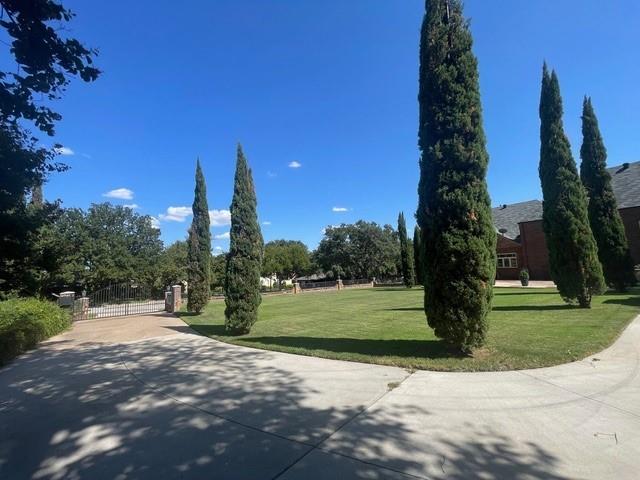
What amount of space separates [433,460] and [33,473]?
3.49 meters

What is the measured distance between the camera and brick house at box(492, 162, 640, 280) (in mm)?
26719

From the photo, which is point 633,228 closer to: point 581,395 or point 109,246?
point 581,395

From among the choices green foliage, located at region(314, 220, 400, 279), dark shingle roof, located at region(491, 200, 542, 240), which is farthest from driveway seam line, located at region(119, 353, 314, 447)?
green foliage, located at region(314, 220, 400, 279)

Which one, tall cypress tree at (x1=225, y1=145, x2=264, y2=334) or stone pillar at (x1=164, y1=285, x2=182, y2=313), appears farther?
stone pillar at (x1=164, y1=285, x2=182, y2=313)

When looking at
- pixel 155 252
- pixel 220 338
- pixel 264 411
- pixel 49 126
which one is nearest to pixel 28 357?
pixel 220 338

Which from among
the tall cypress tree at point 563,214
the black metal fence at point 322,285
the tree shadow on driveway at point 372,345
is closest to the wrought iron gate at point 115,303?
the tree shadow on driveway at point 372,345

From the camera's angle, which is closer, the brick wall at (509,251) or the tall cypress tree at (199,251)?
the tall cypress tree at (199,251)

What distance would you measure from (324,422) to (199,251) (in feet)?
48.5

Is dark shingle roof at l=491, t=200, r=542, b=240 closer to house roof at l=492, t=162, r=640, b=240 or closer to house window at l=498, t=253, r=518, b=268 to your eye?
house roof at l=492, t=162, r=640, b=240

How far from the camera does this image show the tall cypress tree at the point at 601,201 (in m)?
17.0

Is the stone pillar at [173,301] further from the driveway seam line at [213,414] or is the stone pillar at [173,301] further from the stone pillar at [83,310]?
the driveway seam line at [213,414]

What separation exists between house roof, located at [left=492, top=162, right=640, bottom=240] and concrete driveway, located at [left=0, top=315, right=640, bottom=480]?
65.7 ft

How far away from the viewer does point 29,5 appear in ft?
12.4

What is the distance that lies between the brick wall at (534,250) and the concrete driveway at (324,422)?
27973mm
